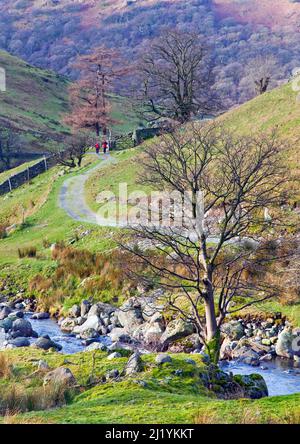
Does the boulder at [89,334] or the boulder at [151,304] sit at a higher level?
the boulder at [151,304]

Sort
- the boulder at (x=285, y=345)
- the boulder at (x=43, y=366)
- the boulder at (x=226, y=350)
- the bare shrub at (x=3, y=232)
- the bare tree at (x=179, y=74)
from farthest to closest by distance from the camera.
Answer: the bare tree at (x=179, y=74)
the bare shrub at (x=3, y=232)
the boulder at (x=226, y=350)
the boulder at (x=285, y=345)
the boulder at (x=43, y=366)

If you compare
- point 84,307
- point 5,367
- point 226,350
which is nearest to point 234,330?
point 226,350

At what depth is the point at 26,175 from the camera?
188 ft

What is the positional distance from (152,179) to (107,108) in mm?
51217

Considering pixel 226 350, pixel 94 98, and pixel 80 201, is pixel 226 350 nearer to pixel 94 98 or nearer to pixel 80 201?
pixel 80 201

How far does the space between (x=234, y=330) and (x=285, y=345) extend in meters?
2.16

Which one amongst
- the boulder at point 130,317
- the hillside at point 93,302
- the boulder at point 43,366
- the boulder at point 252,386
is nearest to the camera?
the hillside at point 93,302

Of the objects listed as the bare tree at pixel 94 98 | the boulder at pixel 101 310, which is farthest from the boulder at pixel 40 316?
the bare tree at pixel 94 98

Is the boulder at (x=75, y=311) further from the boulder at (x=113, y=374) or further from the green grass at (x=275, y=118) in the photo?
the green grass at (x=275, y=118)

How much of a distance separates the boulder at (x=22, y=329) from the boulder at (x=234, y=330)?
6916 millimetres

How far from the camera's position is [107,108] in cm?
6738

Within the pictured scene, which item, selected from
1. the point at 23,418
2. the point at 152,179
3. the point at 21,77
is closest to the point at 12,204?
the point at 152,179

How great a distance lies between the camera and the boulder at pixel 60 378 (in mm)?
10531

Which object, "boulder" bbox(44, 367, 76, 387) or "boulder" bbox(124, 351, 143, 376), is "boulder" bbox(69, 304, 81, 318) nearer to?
"boulder" bbox(124, 351, 143, 376)
